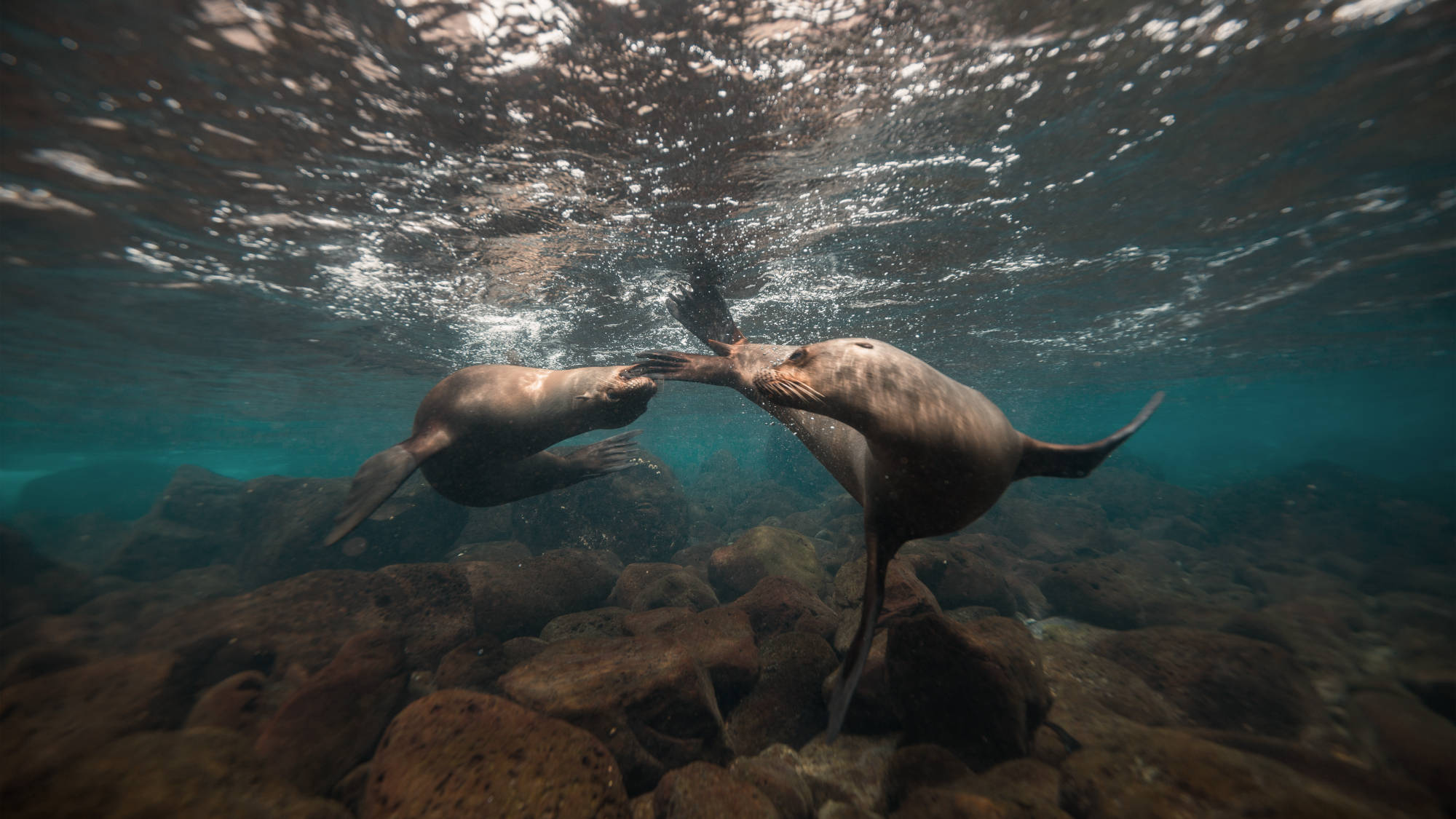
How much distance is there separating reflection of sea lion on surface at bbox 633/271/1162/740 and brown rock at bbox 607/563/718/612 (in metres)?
4.28

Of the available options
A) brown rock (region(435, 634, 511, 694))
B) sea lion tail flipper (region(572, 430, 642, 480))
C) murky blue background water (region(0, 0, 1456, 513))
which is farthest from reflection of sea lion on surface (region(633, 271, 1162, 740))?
murky blue background water (region(0, 0, 1456, 513))

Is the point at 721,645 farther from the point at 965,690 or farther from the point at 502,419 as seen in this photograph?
the point at 502,419

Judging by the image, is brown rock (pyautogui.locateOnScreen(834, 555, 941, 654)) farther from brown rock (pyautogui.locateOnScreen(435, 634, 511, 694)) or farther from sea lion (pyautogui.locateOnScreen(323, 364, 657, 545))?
brown rock (pyautogui.locateOnScreen(435, 634, 511, 694))

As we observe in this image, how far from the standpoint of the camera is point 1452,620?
771 cm

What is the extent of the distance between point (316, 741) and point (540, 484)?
282cm

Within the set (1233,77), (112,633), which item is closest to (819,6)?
(1233,77)

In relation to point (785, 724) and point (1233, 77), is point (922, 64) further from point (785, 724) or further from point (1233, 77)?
point (785, 724)

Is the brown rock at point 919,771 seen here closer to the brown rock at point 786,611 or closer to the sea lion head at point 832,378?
the brown rock at point 786,611

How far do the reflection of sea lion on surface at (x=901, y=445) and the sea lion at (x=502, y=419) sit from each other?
2.75m

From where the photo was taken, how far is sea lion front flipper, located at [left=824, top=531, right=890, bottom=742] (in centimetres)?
244

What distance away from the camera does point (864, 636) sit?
2461 mm

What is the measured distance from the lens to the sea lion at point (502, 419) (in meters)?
4.73

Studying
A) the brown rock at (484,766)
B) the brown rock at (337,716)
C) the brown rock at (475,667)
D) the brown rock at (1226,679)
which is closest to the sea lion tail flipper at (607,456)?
the brown rock at (475,667)

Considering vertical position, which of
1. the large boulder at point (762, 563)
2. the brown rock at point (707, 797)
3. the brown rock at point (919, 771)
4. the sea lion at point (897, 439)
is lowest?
the large boulder at point (762, 563)
